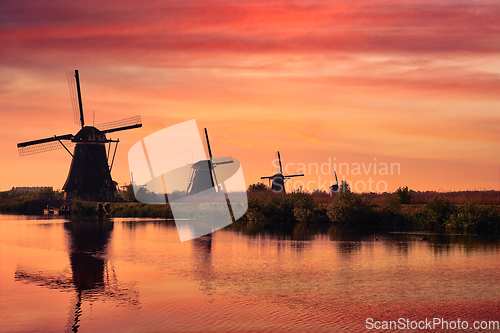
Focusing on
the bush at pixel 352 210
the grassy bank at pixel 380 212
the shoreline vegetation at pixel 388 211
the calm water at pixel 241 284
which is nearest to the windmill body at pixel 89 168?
the shoreline vegetation at pixel 388 211

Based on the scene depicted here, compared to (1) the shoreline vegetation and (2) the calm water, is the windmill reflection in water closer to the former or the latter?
(2) the calm water

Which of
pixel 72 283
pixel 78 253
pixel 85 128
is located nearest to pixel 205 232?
pixel 78 253

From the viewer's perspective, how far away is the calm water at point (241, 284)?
1416cm

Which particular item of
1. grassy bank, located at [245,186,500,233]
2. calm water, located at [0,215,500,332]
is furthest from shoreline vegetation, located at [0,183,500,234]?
calm water, located at [0,215,500,332]

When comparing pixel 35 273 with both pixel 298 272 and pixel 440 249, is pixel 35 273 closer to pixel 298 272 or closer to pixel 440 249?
pixel 298 272

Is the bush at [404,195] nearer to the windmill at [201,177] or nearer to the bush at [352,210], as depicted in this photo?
the bush at [352,210]

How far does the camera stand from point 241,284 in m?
19.2

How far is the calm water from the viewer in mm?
14156

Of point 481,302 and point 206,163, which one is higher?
point 206,163

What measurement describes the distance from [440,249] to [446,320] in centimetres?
1662

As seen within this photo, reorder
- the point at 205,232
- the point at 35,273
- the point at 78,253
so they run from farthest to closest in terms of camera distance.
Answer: the point at 205,232
the point at 78,253
the point at 35,273

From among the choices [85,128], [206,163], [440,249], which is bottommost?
[440,249]

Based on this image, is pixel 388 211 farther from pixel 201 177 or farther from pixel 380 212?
pixel 201 177

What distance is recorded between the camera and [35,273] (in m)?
21.8
